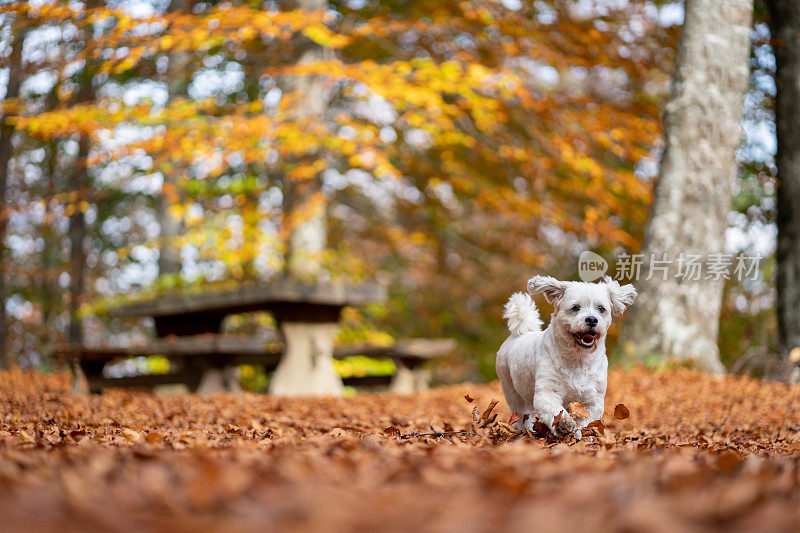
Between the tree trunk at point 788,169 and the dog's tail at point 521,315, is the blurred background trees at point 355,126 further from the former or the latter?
the dog's tail at point 521,315

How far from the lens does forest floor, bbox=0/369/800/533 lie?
182 centimetres

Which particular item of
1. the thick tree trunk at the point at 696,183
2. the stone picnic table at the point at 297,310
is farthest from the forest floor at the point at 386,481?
the stone picnic table at the point at 297,310

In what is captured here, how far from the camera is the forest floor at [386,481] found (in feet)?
5.96

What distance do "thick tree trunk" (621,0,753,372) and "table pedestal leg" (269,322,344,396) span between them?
3.16 metres

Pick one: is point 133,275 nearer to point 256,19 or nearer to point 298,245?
point 298,245

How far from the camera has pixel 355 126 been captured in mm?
11023

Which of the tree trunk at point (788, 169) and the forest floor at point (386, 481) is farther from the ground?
the tree trunk at point (788, 169)

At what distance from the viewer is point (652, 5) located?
42.3 feet

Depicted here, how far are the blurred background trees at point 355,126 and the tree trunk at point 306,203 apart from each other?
0.10ft

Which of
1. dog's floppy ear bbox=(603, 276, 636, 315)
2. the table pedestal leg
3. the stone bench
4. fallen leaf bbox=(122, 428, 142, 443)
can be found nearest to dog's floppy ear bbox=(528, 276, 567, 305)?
dog's floppy ear bbox=(603, 276, 636, 315)

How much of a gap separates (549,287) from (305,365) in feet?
17.0

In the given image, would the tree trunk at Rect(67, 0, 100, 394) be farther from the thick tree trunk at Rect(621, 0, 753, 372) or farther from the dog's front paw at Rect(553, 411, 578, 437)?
the dog's front paw at Rect(553, 411, 578, 437)

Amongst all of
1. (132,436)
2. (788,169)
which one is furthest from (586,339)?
(788,169)

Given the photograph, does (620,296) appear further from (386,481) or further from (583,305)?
(386,481)
